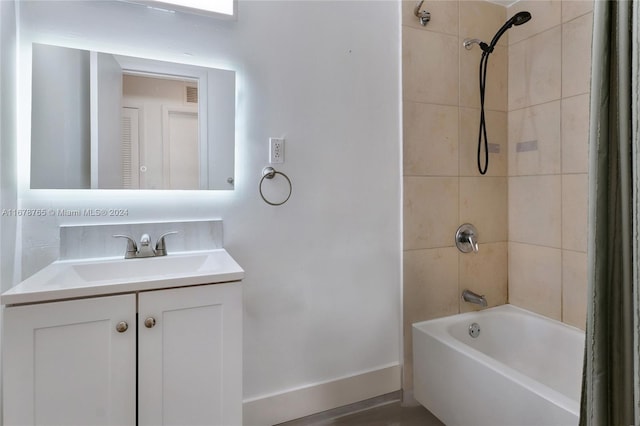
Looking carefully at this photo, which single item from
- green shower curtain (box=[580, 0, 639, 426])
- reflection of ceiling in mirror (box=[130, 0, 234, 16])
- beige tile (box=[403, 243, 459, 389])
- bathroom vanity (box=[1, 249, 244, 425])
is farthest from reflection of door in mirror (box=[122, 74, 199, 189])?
green shower curtain (box=[580, 0, 639, 426])

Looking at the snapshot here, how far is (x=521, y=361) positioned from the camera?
196cm

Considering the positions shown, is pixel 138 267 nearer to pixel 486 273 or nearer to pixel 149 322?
pixel 149 322

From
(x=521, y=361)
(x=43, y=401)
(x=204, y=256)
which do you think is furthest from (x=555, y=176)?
(x=43, y=401)

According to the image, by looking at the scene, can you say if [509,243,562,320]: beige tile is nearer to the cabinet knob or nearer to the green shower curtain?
the green shower curtain

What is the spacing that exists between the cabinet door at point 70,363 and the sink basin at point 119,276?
1.3 inches

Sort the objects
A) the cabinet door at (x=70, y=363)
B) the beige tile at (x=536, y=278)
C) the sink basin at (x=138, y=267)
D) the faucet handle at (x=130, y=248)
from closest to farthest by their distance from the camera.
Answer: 1. the cabinet door at (x=70, y=363)
2. the sink basin at (x=138, y=267)
3. the faucet handle at (x=130, y=248)
4. the beige tile at (x=536, y=278)

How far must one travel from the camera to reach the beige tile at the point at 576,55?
1761 mm

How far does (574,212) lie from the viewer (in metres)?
1.85

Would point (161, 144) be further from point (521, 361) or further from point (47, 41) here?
point (521, 361)

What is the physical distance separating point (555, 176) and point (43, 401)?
2.39 m

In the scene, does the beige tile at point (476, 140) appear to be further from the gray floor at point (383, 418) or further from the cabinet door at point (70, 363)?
the cabinet door at point (70, 363)

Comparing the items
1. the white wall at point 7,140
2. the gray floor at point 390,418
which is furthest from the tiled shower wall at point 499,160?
the white wall at point 7,140

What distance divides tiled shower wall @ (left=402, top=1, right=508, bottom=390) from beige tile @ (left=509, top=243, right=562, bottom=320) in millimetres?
107

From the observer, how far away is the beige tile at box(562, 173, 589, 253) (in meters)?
1.80
